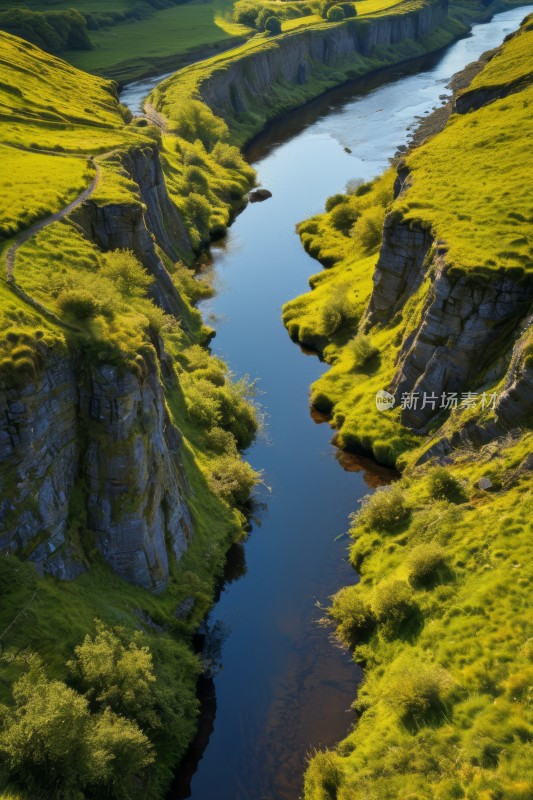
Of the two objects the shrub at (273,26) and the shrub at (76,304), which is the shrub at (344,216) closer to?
the shrub at (76,304)

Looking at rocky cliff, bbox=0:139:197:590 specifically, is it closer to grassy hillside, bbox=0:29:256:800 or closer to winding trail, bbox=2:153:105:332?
grassy hillside, bbox=0:29:256:800

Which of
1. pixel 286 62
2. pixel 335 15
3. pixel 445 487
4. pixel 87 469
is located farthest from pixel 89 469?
pixel 335 15

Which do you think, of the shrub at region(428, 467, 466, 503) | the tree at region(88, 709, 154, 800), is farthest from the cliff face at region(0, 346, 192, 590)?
the shrub at region(428, 467, 466, 503)

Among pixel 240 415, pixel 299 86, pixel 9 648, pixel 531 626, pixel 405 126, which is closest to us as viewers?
pixel 9 648

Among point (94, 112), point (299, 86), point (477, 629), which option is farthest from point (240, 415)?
point (299, 86)

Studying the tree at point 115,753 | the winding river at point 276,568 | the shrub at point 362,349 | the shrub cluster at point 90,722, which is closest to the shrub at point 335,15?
the winding river at point 276,568

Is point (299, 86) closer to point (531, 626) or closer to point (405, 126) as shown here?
point (405, 126)

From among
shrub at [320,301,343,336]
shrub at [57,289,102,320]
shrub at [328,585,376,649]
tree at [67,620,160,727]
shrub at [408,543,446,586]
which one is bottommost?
tree at [67,620,160,727]

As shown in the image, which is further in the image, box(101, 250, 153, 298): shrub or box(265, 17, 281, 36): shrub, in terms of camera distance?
box(265, 17, 281, 36): shrub
